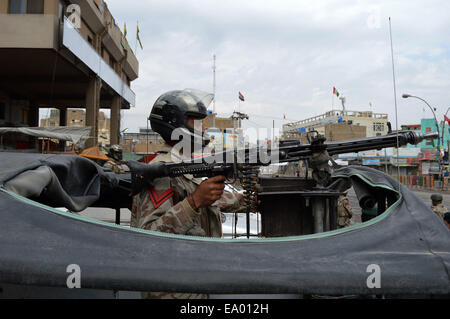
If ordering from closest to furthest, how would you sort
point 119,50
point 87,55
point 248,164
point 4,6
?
1. point 248,164
2. point 4,6
3. point 87,55
4. point 119,50

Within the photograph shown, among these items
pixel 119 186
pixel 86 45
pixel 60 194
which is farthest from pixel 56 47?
pixel 60 194

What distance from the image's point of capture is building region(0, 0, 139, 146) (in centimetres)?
1247

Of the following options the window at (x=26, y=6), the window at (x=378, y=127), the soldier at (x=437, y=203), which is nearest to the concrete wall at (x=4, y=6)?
the window at (x=26, y=6)

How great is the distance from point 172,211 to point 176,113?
3.12 ft

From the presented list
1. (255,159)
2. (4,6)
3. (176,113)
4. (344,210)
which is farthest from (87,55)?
(255,159)

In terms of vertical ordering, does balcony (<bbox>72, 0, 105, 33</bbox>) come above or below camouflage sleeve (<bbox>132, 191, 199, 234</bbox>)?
above

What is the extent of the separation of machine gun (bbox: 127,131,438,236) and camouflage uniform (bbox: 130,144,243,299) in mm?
101

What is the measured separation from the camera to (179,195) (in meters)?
2.34

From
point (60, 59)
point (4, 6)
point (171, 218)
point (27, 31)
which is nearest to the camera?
point (171, 218)

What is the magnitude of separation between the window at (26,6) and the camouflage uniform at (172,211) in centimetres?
1476

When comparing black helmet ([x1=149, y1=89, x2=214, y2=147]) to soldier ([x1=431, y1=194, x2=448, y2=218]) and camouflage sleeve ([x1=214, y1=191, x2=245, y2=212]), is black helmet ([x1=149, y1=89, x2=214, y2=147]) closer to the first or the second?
camouflage sleeve ([x1=214, y1=191, x2=245, y2=212])

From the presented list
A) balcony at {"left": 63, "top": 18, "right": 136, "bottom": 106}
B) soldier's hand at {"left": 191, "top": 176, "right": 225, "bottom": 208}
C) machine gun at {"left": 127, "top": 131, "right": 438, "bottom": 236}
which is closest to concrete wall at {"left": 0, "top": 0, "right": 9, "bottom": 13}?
balcony at {"left": 63, "top": 18, "right": 136, "bottom": 106}

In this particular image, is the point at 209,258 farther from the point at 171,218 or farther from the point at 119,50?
the point at 119,50
